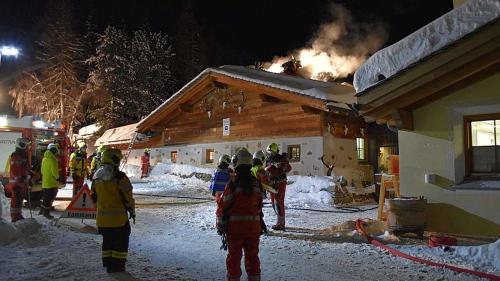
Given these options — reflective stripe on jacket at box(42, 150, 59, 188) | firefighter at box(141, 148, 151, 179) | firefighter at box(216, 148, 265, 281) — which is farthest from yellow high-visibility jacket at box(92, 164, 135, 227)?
firefighter at box(141, 148, 151, 179)

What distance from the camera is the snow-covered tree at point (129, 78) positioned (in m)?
42.2

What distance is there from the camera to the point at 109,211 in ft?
20.2

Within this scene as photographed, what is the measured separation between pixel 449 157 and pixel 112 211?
21.3 ft

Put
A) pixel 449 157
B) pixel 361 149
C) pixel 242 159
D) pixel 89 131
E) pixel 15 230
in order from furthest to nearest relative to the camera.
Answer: pixel 89 131 → pixel 361 149 → pixel 449 157 → pixel 15 230 → pixel 242 159

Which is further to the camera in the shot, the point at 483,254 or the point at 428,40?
the point at 428,40

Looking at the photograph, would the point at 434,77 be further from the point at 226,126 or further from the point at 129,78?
the point at 129,78

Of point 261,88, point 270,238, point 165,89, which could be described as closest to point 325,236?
point 270,238

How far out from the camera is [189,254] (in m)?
7.57

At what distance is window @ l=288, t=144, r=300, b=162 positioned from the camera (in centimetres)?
1848

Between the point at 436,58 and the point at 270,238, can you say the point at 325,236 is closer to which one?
Result: the point at 270,238

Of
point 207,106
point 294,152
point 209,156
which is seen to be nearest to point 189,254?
point 294,152

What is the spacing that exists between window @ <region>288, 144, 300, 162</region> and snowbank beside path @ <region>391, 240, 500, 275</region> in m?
10.7

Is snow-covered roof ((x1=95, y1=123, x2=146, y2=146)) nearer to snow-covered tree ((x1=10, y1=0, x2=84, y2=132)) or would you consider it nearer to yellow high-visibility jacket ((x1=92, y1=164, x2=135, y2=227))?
snow-covered tree ((x1=10, y1=0, x2=84, y2=132))

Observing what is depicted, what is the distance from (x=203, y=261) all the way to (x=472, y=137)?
5818mm
